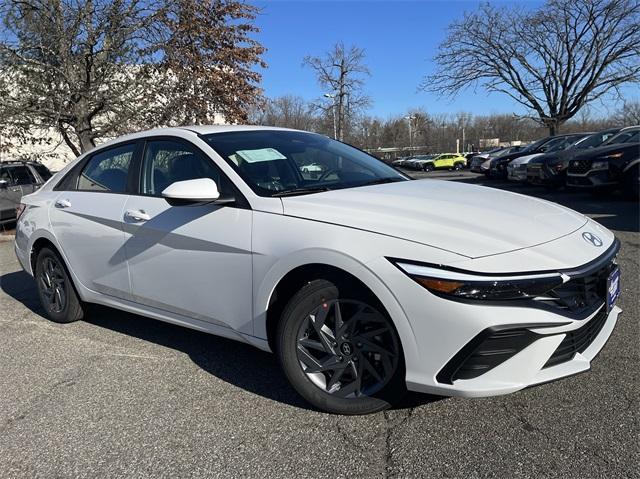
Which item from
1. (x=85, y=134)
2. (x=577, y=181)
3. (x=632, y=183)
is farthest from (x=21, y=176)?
(x=632, y=183)

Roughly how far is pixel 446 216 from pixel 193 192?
139cm

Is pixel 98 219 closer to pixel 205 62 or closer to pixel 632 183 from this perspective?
pixel 632 183

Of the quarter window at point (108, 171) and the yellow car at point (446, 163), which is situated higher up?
the quarter window at point (108, 171)

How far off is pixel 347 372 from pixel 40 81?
11.9 m

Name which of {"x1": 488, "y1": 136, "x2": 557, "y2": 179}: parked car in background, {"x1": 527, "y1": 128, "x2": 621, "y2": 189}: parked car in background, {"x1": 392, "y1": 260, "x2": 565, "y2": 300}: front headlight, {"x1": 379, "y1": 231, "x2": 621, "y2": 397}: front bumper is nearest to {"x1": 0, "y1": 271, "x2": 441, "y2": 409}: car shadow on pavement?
{"x1": 379, "y1": 231, "x2": 621, "y2": 397}: front bumper

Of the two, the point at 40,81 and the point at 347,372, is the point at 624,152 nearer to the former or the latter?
the point at 347,372

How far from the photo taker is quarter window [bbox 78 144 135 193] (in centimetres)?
390

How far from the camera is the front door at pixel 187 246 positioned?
9.87 ft

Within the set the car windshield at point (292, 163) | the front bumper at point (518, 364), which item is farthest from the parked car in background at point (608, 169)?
the front bumper at point (518, 364)

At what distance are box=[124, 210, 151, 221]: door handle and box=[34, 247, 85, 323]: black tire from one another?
1158 mm

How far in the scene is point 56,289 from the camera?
180 inches

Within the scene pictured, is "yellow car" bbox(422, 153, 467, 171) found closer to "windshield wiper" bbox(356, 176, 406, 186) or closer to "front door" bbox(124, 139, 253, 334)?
"windshield wiper" bbox(356, 176, 406, 186)

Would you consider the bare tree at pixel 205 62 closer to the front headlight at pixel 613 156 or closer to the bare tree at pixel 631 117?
the front headlight at pixel 613 156

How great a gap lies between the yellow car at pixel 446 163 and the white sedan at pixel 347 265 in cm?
4538
